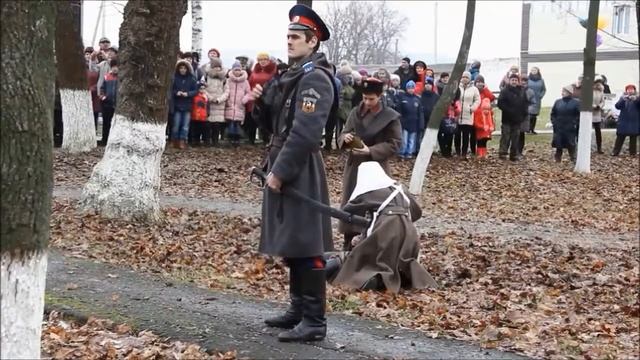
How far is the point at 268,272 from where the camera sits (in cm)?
936

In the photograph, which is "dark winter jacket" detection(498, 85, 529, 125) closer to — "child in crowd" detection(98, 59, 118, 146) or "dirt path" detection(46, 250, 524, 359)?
"child in crowd" detection(98, 59, 118, 146)

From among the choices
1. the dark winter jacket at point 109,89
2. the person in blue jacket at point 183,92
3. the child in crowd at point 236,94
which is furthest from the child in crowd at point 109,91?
the child in crowd at point 236,94

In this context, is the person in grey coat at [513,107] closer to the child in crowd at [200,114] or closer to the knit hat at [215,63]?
the knit hat at [215,63]

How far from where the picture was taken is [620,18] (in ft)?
172

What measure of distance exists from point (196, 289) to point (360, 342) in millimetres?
1953

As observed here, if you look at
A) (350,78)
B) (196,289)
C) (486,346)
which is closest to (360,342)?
(486,346)

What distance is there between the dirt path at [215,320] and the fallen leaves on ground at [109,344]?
12 centimetres

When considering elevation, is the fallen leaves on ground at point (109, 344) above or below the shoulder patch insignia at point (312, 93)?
below

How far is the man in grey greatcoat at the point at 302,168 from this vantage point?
5.66 meters

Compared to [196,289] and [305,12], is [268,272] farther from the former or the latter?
[305,12]

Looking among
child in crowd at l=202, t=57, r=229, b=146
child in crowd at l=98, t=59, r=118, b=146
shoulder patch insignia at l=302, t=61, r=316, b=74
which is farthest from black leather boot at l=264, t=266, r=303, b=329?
child in crowd at l=202, t=57, r=229, b=146

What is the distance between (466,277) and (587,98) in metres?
11.4

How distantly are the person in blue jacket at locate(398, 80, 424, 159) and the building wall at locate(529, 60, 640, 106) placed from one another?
3373 centimetres

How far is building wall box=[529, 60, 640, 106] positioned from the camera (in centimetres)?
5216
